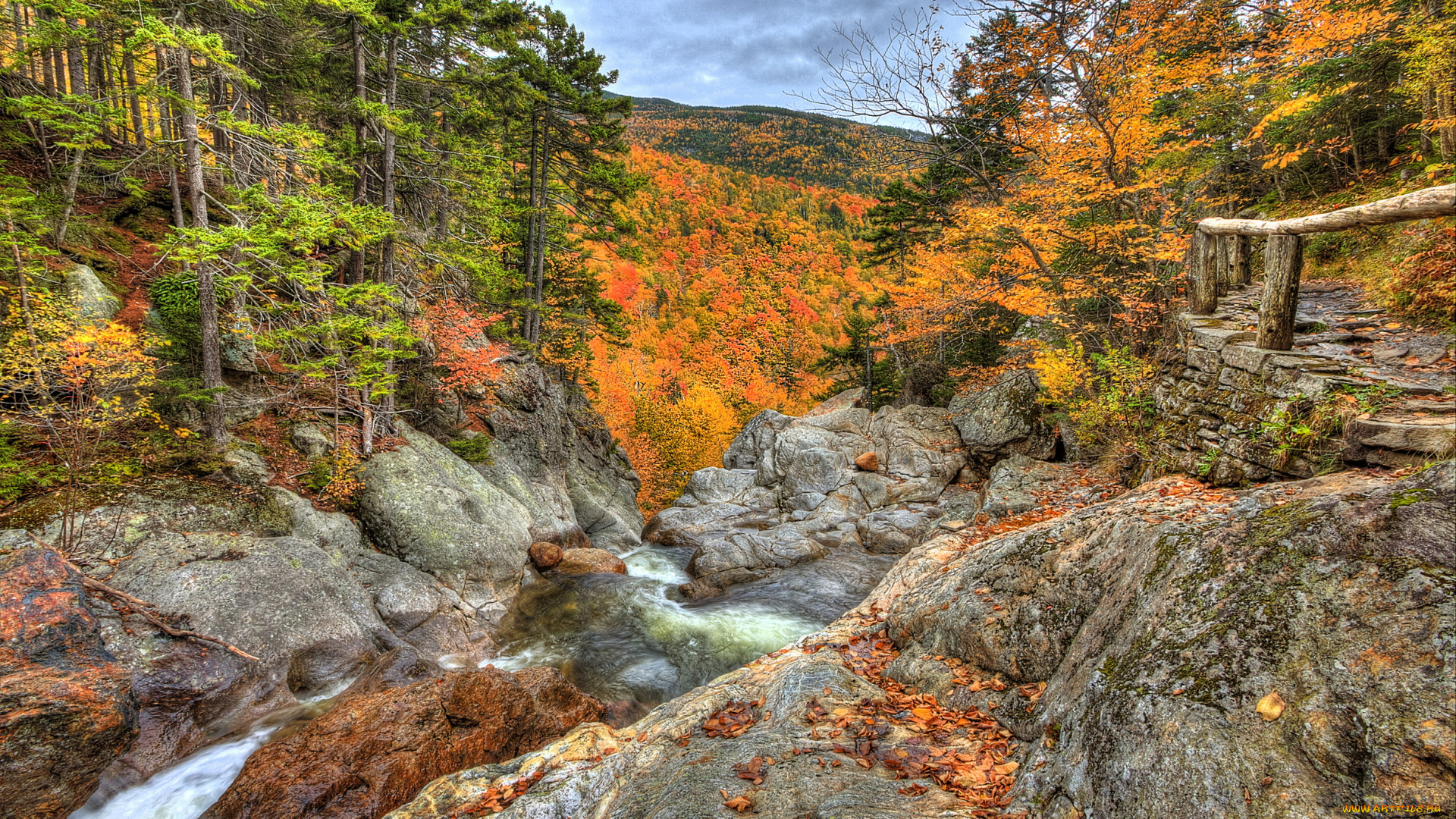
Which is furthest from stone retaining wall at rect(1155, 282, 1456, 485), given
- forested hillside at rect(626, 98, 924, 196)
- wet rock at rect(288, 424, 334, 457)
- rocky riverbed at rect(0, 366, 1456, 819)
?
forested hillside at rect(626, 98, 924, 196)

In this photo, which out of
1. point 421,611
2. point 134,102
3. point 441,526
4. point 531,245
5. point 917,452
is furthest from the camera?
point 917,452

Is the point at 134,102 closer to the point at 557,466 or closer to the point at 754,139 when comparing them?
the point at 557,466

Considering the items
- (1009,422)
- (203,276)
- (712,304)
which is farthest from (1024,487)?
(712,304)

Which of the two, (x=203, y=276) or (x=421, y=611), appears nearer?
(x=203, y=276)

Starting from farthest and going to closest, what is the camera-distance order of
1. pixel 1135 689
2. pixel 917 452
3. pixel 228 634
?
pixel 917 452 < pixel 228 634 < pixel 1135 689

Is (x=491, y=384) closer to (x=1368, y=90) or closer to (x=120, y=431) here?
(x=120, y=431)

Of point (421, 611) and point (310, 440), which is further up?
point (310, 440)

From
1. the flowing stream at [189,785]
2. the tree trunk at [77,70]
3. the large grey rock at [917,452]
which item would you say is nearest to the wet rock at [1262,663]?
the flowing stream at [189,785]

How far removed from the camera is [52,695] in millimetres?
4965

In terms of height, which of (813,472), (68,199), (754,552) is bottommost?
(754,552)

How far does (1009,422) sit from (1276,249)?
12316 mm

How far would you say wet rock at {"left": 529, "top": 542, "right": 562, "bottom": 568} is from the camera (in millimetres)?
13414

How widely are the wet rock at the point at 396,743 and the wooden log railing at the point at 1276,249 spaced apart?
356 inches

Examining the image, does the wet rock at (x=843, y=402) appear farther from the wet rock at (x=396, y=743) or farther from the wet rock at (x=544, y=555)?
the wet rock at (x=396, y=743)
